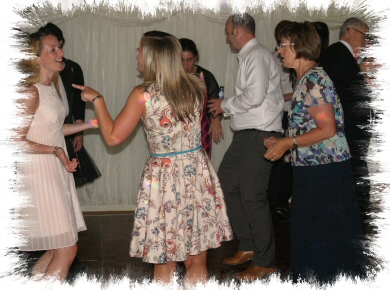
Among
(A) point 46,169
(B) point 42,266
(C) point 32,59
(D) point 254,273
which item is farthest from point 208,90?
(B) point 42,266

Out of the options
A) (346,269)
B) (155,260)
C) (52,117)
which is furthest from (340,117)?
(52,117)

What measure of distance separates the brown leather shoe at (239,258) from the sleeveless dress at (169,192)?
1284 mm

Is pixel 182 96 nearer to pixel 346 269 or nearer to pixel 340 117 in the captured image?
pixel 340 117

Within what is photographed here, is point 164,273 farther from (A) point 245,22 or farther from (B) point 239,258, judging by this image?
(A) point 245,22

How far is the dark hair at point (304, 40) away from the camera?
9.32ft

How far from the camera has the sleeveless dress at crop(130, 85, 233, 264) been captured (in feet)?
8.91

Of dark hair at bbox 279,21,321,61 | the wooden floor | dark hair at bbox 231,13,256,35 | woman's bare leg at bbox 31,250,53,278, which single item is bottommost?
the wooden floor

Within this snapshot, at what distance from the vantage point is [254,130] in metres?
3.81

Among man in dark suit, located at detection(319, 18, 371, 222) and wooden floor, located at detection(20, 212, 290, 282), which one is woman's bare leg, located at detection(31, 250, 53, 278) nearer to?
wooden floor, located at detection(20, 212, 290, 282)

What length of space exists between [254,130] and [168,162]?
1213mm

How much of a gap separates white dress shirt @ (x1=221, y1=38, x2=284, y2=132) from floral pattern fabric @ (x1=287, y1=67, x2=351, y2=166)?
92cm

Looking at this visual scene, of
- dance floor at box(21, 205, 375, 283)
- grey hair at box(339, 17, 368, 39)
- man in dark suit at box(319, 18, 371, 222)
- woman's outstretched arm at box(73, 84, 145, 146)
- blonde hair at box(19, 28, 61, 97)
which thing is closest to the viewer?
woman's outstretched arm at box(73, 84, 145, 146)

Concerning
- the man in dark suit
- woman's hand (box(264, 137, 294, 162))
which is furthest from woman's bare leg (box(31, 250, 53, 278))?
the man in dark suit

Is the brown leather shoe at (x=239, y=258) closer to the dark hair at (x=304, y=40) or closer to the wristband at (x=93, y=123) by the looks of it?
the wristband at (x=93, y=123)
